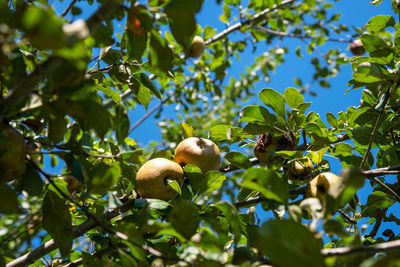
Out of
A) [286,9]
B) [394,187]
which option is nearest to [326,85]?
[286,9]

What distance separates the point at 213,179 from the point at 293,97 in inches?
16.8

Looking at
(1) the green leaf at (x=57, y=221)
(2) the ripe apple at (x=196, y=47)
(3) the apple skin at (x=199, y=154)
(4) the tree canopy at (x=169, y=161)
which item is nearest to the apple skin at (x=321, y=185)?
(4) the tree canopy at (x=169, y=161)

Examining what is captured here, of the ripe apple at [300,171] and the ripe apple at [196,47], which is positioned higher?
the ripe apple at [196,47]

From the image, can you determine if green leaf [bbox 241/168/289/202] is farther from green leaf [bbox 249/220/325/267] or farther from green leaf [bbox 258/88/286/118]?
green leaf [bbox 258/88/286/118]

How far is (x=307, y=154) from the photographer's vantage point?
1367 millimetres

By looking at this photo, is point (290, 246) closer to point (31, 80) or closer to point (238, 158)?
point (31, 80)

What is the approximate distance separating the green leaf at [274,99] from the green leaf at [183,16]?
0.54 m

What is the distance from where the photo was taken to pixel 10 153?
2.43ft

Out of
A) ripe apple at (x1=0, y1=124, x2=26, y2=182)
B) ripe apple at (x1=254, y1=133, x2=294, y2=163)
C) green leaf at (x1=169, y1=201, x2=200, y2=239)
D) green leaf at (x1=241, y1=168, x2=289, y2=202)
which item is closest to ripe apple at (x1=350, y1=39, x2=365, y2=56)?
ripe apple at (x1=254, y1=133, x2=294, y2=163)

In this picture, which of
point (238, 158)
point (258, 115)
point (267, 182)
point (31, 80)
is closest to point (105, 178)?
point (31, 80)

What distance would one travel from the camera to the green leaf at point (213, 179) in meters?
1.15

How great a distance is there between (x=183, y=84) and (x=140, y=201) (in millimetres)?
3129

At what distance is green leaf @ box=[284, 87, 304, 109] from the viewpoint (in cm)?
126

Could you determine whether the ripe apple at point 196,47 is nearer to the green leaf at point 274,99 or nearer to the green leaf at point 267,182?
the green leaf at point 274,99
